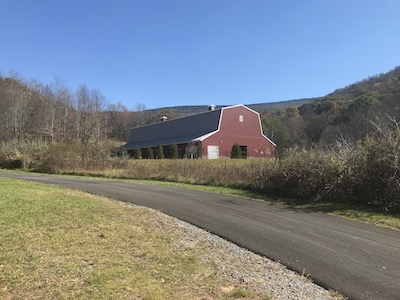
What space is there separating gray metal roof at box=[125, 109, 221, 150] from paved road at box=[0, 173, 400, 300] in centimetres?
4008

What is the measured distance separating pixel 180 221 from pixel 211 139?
41759 millimetres

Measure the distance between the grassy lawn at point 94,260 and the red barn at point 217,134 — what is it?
41.5 m

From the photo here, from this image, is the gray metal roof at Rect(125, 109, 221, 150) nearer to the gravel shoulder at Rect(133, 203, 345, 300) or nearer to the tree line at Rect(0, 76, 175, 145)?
the tree line at Rect(0, 76, 175, 145)

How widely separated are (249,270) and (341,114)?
67977 mm

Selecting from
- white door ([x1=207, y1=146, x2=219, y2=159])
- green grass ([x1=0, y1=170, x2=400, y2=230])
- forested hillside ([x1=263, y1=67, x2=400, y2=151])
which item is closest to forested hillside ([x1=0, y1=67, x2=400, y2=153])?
forested hillside ([x1=263, y1=67, x2=400, y2=151])

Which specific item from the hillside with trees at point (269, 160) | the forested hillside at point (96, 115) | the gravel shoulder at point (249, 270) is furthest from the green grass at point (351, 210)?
the forested hillside at point (96, 115)

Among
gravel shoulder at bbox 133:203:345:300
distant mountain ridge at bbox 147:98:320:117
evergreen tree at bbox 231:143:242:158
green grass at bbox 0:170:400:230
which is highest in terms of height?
distant mountain ridge at bbox 147:98:320:117

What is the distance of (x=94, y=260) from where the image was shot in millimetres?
5598

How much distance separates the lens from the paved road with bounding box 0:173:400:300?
17.9 ft

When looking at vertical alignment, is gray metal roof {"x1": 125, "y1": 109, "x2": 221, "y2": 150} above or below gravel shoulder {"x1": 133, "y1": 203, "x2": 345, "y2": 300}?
above

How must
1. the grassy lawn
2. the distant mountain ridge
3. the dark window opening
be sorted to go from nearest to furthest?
the grassy lawn, the dark window opening, the distant mountain ridge

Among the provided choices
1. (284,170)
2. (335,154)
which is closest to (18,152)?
(284,170)

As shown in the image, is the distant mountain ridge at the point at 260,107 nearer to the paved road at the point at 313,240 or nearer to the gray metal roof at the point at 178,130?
the gray metal roof at the point at 178,130

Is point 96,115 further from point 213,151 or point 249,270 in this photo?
point 249,270
